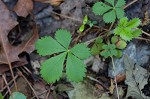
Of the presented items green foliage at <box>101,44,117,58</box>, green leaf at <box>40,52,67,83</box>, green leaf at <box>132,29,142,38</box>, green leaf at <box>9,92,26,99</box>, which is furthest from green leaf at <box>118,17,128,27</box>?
green leaf at <box>9,92,26,99</box>

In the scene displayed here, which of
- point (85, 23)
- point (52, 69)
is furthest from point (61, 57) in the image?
point (85, 23)

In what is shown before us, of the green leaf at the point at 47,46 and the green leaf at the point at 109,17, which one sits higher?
the green leaf at the point at 109,17

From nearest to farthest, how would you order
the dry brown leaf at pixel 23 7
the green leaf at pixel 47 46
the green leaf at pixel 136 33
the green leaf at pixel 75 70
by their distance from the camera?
the green leaf at pixel 75 70 → the green leaf at pixel 47 46 → the green leaf at pixel 136 33 → the dry brown leaf at pixel 23 7

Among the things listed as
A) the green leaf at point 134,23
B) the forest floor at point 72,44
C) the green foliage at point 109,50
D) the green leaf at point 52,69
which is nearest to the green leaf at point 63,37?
the green leaf at point 52,69

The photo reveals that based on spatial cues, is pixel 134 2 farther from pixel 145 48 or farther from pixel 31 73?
pixel 31 73

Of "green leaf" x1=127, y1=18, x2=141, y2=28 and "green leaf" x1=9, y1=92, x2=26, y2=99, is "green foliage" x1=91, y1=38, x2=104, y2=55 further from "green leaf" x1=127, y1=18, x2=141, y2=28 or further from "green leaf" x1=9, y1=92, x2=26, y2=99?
"green leaf" x1=9, y1=92, x2=26, y2=99

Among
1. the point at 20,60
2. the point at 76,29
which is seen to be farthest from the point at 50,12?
the point at 20,60

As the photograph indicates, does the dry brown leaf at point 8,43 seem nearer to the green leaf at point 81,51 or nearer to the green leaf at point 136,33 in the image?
the green leaf at point 81,51
